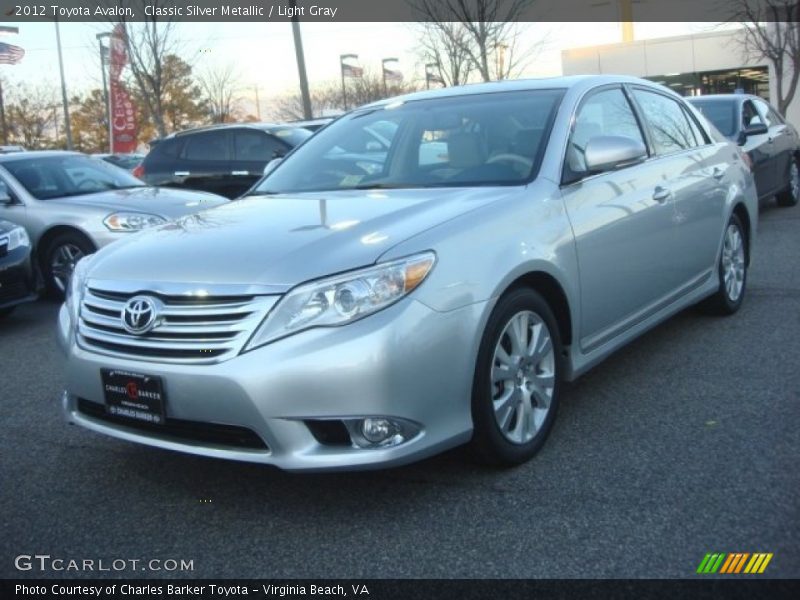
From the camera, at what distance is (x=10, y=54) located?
26828 mm

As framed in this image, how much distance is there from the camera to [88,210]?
7.80 meters

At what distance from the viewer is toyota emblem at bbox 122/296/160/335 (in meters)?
2.98

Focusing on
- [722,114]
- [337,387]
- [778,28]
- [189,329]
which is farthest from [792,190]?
[778,28]

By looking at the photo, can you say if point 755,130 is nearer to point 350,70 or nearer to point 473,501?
point 473,501

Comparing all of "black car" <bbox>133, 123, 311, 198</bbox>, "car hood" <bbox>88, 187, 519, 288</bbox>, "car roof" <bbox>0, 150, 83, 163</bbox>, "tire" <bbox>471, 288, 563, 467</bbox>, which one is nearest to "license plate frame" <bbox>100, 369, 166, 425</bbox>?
"car hood" <bbox>88, 187, 519, 288</bbox>

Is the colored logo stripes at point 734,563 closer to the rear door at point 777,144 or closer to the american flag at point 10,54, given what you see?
the rear door at point 777,144

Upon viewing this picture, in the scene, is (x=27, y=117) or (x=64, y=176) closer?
(x=64, y=176)

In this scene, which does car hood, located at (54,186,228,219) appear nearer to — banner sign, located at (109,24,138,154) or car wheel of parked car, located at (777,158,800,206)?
car wheel of parked car, located at (777,158,800,206)

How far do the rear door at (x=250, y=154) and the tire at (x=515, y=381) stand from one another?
299 inches

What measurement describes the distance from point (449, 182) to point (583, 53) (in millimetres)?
30948

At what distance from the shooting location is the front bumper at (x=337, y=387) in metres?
2.73

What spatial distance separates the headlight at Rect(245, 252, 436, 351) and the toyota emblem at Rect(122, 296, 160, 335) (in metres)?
0.44

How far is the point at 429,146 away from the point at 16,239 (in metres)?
4.26

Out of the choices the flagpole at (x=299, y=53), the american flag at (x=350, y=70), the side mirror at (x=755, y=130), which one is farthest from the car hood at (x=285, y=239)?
the american flag at (x=350, y=70)
